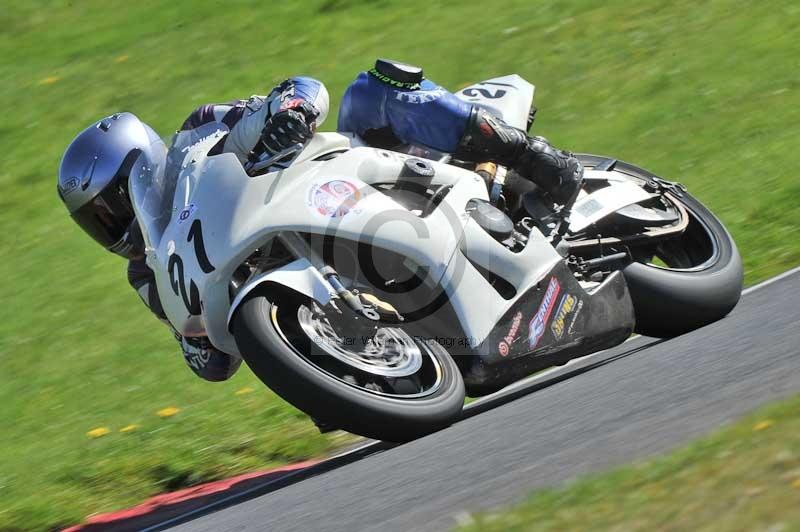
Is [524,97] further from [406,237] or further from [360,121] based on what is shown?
[406,237]

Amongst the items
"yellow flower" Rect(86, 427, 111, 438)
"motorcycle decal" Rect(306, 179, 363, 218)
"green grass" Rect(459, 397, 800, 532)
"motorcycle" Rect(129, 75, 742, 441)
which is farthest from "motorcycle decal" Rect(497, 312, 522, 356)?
"yellow flower" Rect(86, 427, 111, 438)

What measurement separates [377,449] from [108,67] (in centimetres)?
1003

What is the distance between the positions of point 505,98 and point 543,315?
132 centimetres

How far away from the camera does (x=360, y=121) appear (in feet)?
18.4

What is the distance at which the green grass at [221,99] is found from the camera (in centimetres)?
666

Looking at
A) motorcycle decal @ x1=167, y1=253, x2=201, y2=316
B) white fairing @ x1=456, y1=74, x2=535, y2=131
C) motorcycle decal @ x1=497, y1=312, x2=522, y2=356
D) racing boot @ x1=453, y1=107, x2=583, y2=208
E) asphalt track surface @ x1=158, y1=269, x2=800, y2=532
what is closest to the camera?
asphalt track surface @ x1=158, y1=269, x2=800, y2=532

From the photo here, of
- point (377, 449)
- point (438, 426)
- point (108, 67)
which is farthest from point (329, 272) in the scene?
point (108, 67)

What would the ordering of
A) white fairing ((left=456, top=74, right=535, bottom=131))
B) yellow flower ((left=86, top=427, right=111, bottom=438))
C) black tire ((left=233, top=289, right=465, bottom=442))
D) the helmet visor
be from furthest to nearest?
yellow flower ((left=86, top=427, right=111, bottom=438))
white fairing ((left=456, top=74, right=535, bottom=131))
the helmet visor
black tire ((left=233, top=289, right=465, bottom=442))

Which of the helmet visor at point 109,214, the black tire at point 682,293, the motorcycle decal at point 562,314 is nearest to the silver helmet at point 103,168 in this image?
the helmet visor at point 109,214

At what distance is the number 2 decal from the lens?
16.0 feet

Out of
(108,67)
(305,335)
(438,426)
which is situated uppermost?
(305,335)

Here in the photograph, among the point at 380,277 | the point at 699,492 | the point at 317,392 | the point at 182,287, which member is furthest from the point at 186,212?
the point at 699,492

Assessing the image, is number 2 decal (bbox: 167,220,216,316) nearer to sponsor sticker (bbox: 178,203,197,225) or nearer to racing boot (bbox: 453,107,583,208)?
sponsor sticker (bbox: 178,203,197,225)

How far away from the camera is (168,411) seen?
23.7 feet
